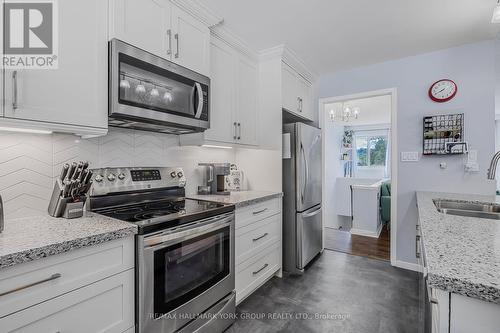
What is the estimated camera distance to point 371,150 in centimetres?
678

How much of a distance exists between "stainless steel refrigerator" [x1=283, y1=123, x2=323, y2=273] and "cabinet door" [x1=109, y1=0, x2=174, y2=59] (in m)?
1.57

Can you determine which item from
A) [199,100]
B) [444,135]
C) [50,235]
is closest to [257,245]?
[199,100]

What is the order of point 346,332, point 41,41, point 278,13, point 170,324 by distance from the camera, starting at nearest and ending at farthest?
point 41,41
point 170,324
point 346,332
point 278,13

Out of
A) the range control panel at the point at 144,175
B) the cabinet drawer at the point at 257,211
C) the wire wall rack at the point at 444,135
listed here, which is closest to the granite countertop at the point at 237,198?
the cabinet drawer at the point at 257,211

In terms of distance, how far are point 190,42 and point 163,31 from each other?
235mm

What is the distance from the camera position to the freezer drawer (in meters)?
2.70

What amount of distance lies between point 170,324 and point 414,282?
2464mm

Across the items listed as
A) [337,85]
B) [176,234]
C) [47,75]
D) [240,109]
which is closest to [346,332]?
[176,234]

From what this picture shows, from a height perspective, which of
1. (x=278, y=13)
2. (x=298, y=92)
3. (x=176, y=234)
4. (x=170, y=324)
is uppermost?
(x=278, y=13)

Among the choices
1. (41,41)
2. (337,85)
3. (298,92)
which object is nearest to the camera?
(41,41)

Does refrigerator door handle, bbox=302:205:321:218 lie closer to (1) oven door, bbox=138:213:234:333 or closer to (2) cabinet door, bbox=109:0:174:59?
(1) oven door, bbox=138:213:234:333

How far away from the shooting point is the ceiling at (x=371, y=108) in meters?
4.36

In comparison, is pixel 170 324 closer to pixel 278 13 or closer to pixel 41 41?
pixel 41 41

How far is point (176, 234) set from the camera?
1.40 meters
